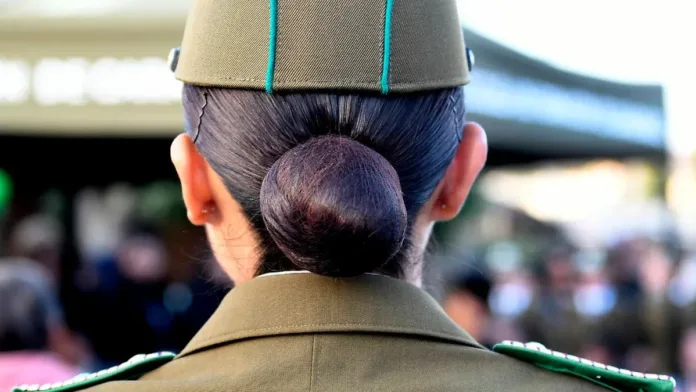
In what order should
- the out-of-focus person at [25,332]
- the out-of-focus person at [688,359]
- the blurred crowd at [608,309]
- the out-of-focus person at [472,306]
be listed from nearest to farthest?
the out-of-focus person at [25,332] → the out-of-focus person at [472,306] → the blurred crowd at [608,309] → the out-of-focus person at [688,359]

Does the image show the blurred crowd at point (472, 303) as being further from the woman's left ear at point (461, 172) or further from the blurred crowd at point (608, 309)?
the woman's left ear at point (461, 172)

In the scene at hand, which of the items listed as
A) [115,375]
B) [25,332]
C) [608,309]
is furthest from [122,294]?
[115,375]

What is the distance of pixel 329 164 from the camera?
0.95 meters

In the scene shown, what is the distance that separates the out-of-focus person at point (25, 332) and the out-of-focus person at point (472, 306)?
83.0 inches

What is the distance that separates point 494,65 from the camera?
440 cm

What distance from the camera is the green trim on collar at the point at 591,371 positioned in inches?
42.1

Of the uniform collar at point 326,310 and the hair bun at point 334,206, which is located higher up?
the hair bun at point 334,206

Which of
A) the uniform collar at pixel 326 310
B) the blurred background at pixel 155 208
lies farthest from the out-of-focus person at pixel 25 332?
the uniform collar at pixel 326 310

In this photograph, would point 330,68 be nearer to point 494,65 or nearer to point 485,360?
point 485,360

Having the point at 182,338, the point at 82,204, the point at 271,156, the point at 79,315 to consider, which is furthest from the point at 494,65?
the point at 82,204

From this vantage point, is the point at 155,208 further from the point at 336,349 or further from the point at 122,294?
the point at 336,349

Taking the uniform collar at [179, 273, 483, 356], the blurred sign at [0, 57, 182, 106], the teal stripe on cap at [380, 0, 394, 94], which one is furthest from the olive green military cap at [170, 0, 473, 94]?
the blurred sign at [0, 57, 182, 106]

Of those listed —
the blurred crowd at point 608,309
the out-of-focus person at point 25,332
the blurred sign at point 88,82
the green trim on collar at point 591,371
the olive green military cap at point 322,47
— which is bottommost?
the blurred crowd at point 608,309

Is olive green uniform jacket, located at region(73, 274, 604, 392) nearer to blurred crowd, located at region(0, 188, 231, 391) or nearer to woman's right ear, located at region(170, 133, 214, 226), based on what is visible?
woman's right ear, located at region(170, 133, 214, 226)
